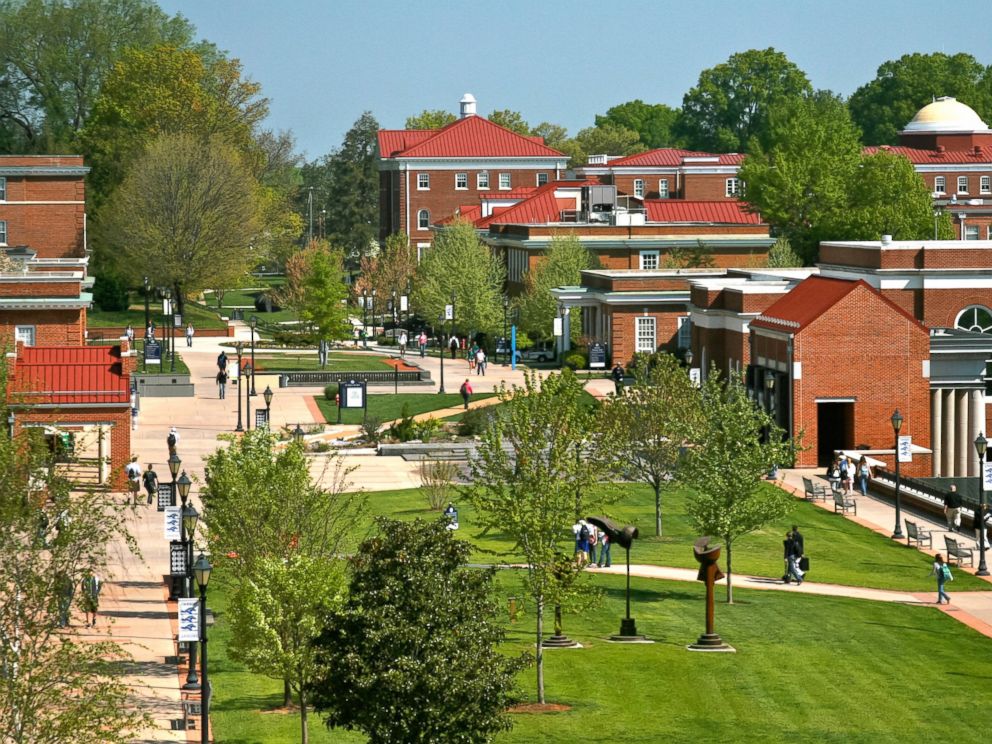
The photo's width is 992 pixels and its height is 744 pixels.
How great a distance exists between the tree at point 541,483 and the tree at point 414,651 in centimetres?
821

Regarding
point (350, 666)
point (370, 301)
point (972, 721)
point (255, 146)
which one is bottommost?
point (972, 721)

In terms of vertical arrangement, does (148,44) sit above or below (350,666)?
above

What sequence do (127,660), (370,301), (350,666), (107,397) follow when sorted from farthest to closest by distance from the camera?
1. (370,301)
2. (107,397)
3. (127,660)
4. (350,666)

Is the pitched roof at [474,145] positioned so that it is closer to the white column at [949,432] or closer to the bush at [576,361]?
the bush at [576,361]

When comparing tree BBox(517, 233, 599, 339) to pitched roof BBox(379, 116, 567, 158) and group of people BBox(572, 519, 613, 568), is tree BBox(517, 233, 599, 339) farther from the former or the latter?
group of people BBox(572, 519, 613, 568)

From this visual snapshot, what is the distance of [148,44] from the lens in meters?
134

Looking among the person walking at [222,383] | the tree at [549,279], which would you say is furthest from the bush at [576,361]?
the person walking at [222,383]

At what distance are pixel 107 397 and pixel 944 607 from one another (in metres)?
26.6

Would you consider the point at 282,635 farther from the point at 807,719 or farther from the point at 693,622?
the point at 693,622

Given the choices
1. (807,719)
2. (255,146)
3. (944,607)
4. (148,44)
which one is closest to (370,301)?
(255,146)

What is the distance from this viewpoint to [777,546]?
52500 millimetres

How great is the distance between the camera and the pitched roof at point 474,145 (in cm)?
14900

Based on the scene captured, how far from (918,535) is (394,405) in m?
30.6

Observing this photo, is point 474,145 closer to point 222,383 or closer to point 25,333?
point 222,383
